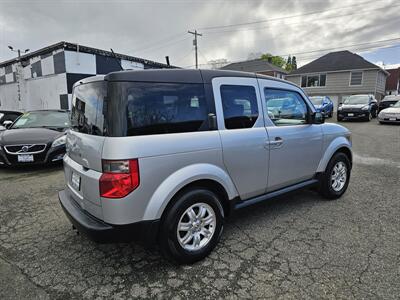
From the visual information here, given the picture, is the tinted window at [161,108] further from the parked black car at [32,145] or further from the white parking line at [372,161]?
the white parking line at [372,161]

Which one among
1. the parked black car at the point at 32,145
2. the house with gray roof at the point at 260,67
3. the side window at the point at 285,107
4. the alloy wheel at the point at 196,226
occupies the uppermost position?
the house with gray roof at the point at 260,67

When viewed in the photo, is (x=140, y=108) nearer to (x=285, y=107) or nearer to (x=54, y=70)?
(x=285, y=107)

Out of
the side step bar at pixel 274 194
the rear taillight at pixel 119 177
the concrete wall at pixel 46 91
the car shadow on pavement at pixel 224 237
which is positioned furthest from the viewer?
the concrete wall at pixel 46 91

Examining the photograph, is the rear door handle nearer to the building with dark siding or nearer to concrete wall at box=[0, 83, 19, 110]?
the building with dark siding

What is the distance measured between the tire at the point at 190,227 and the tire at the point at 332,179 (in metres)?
2.04

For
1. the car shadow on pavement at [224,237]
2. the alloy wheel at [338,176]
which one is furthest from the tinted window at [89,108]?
the alloy wheel at [338,176]

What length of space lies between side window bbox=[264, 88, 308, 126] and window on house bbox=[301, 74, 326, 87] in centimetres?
2682

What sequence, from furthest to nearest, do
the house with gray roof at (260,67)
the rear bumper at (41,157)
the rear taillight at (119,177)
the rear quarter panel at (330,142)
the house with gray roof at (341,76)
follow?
1. the house with gray roof at (260,67)
2. the house with gray roof at (341,76)
3. the rear bumper at (41,157)
4. the rear quarter panel at (330,142)
5. the rear taillight at (119,177)

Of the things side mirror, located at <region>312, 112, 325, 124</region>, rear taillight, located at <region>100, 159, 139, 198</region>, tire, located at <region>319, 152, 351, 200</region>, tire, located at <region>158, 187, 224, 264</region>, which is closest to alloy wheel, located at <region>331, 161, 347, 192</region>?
tire, located at <region>319, 152, 351, 200</region>

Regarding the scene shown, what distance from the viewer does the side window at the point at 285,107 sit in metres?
3.17

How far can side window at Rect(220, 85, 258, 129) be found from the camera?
2.73 m

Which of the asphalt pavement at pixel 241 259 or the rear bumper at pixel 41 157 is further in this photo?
the rear bumper at pixel 41 157

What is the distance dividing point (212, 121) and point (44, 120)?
6.02 metres

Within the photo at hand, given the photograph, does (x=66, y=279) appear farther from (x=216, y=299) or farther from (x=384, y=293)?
(x=384, y=293)
